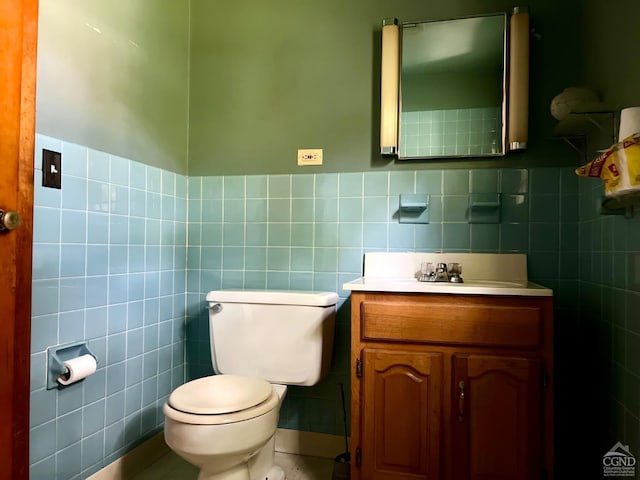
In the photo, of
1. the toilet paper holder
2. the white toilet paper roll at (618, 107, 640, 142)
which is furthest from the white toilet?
the white toilet paper roll at (618, 107, 640, 142)

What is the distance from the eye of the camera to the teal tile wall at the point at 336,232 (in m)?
1.69

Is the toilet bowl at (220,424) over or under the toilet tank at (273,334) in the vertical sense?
under

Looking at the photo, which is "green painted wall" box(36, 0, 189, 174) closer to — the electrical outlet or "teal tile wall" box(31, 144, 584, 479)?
"teal tile wall" box(31, 144, 584, 479)

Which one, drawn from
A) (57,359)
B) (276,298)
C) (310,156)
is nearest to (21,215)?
(57,359)

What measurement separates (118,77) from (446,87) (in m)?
1.41

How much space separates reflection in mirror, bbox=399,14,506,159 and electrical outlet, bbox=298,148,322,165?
1.29 feet

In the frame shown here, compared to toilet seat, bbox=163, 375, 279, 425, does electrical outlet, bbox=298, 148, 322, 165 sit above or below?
above

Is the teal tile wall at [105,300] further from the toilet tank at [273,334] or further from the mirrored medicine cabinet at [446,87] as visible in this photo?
the mirrored medicine cabinet at [446,87]

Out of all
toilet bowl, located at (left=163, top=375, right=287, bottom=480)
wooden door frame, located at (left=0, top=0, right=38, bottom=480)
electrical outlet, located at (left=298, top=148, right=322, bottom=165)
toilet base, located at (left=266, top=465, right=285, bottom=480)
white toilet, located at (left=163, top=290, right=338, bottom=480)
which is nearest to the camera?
wooden door frame, located at (left=0, top=0, right=38, bottom=480)

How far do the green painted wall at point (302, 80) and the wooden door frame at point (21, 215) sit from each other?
940 mm

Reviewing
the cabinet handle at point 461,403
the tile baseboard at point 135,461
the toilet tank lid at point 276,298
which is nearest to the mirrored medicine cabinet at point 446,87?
the toilet tank lid at point 276,298

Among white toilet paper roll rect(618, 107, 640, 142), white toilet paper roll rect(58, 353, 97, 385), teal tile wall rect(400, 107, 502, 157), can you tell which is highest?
teal tile wall rect(400, 107, 502, 157)

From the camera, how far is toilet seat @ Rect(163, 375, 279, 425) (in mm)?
1198

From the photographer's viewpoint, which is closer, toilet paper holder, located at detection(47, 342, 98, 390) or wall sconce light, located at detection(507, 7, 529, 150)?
toilet paper holder, located at detection(47, 342, 98, 390)
